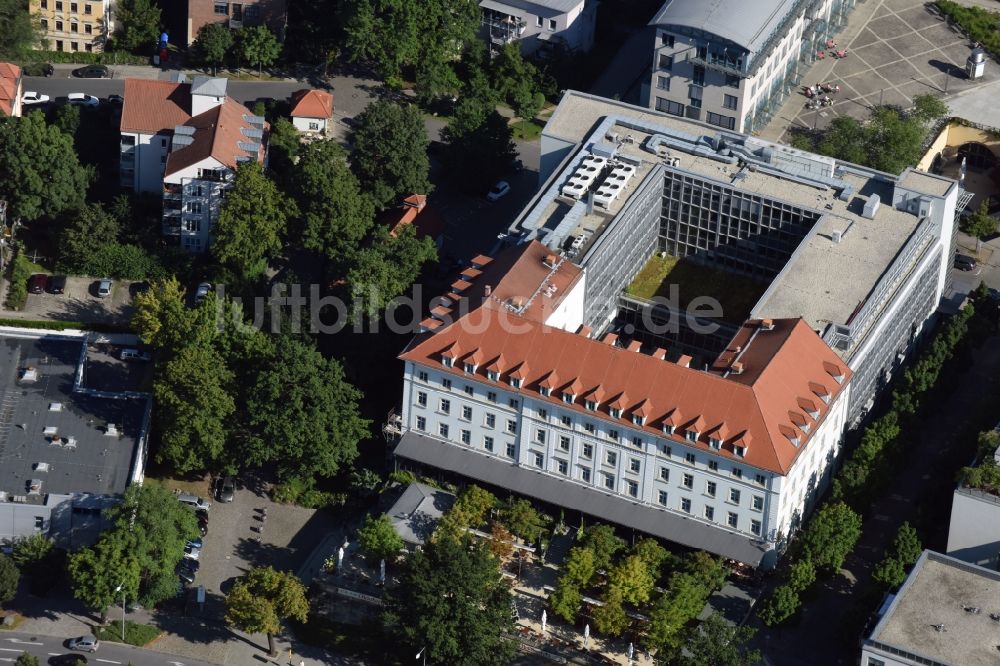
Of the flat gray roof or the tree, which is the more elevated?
the flat gray roof

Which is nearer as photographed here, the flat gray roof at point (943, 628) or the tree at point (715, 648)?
the flat gray roof at point (943, 628)

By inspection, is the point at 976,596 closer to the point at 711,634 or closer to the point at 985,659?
the point at 985,659

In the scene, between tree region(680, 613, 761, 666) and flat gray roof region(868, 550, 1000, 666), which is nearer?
flat gray roof region(868, 550, 1000, 666)

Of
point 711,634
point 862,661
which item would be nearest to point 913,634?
point 862,661

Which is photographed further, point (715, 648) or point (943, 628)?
point (715, 648)

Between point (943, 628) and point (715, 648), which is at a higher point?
point (943, 628)

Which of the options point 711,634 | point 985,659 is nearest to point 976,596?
point 985,659

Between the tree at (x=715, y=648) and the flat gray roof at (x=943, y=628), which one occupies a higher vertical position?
the flat gray roof at (x=943, y=628)
